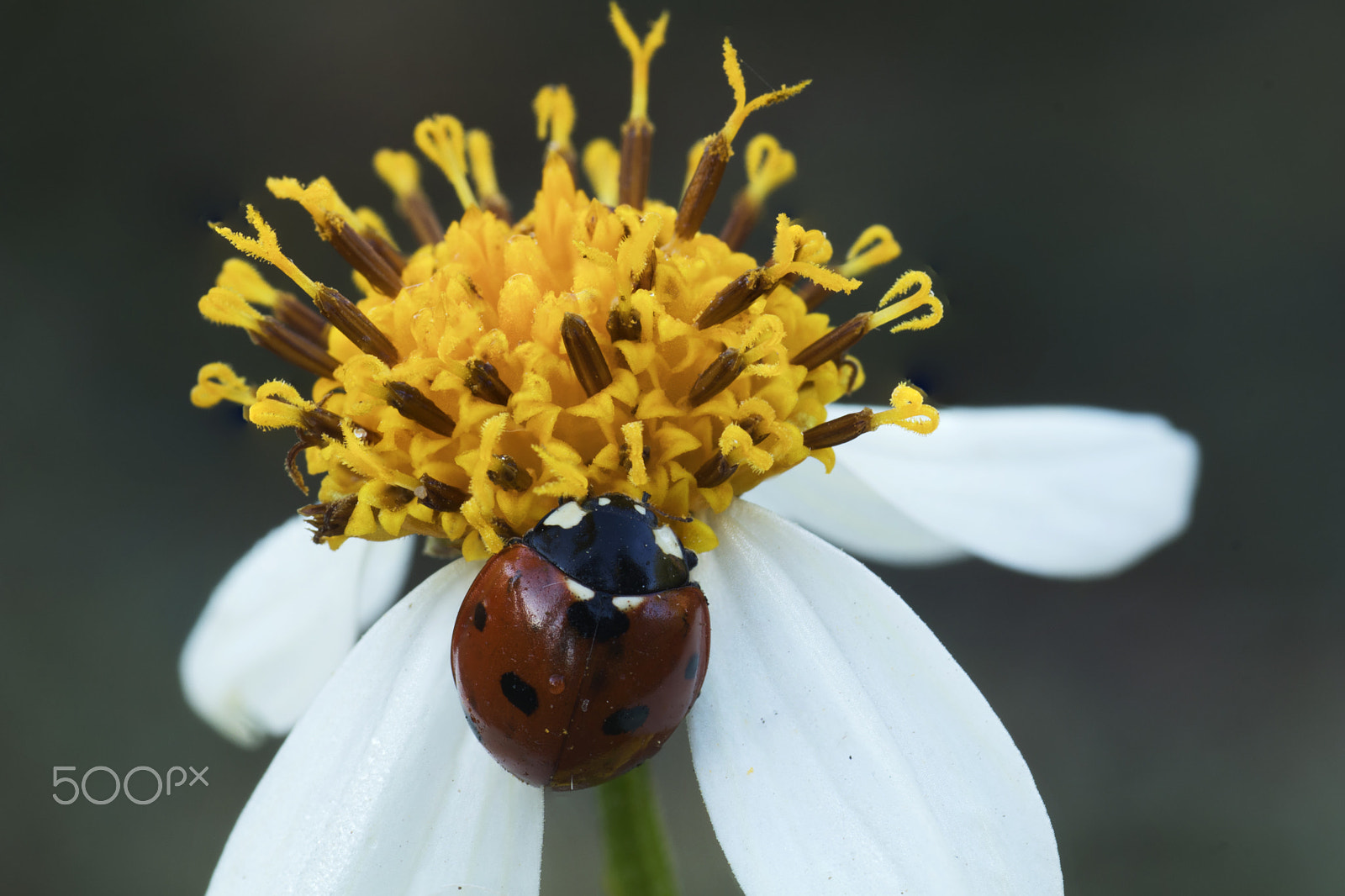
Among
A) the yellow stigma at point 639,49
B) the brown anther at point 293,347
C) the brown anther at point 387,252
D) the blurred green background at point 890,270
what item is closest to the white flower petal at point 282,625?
the brown anther at point 293,347

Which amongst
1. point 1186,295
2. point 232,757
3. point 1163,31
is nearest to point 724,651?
point 232,757

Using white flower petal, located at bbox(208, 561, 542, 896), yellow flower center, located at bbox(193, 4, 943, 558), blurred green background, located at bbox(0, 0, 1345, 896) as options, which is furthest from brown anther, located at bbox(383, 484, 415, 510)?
blurred green background, located at bbox(0, 0, 1345, 896)

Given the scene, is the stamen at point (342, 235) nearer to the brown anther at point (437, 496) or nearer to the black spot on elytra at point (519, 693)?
Result: the brown anther at point (437, 496)

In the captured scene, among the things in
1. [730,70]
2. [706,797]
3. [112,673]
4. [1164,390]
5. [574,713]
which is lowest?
[1164,390]

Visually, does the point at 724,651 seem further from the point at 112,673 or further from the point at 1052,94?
the point at 1052,94

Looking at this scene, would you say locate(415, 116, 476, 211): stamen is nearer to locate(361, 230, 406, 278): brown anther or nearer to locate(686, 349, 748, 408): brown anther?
locate(361, 230, 406, 278): brown anther

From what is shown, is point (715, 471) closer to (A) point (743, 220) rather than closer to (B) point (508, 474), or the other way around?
(B) point (508, 474)

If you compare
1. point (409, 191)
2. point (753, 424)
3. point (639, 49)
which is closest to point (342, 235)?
point (409, 191)
